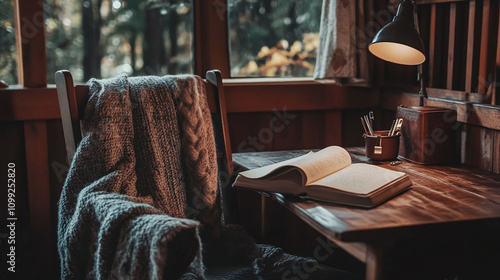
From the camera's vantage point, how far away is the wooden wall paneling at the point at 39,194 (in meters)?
1.99

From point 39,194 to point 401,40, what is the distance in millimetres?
1408

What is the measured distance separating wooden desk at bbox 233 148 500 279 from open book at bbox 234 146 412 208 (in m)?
0.02

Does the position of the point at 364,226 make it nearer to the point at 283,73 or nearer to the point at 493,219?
the point at 493,219

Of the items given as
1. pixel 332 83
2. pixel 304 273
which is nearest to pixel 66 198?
pixel 304 273

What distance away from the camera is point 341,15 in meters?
2.12

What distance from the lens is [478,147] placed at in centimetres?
174

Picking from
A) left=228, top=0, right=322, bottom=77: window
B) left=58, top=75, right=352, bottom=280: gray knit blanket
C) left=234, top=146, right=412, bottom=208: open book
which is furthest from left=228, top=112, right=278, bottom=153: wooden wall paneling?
left=234, top=146, right=412, bottom=208: open book

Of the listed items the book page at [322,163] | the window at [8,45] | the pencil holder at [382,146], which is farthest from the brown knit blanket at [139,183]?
the window at [8,45]

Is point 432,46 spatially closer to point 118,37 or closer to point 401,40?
point 401,40

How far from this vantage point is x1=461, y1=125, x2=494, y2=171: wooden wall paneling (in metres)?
1.69

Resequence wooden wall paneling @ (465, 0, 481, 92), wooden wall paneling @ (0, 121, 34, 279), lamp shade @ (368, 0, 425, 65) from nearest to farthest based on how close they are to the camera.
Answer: lamp shade @ (368, 0, 425, 65) → wooden wall paneling @ (465, 0, 481, 92) → wooden wall paneling @ (0, 121, 34, 279)

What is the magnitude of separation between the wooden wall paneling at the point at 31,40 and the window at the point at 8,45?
1.4 inches

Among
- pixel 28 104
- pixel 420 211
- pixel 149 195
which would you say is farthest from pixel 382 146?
pixel 28 104

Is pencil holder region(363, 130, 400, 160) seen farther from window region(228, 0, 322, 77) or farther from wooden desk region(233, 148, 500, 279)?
window region(228, 0, 322, 77)
